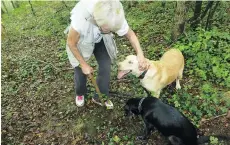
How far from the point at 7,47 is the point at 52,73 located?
406 cm

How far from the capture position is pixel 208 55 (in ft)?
19.0

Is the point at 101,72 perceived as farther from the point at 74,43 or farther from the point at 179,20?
the point at 179,20

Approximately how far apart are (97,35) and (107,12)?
84 cm

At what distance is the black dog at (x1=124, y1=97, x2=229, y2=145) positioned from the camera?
3777 millimetres

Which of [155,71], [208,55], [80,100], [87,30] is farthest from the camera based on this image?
[208,55]

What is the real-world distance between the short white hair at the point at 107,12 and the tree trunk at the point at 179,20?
337 cm

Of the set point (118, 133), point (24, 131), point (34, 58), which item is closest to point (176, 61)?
point (118, 133)

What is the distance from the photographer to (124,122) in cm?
472

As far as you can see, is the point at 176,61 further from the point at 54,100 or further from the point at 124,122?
the point at 54,100

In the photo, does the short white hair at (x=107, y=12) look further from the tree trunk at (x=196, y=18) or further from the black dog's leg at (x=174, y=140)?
the tree trunk at (x=196, y=18)

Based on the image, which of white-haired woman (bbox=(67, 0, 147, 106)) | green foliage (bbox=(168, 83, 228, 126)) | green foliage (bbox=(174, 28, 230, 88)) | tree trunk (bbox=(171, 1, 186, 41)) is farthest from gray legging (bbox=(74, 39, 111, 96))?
tree trunk (bbox=(171, 1, 186, 41))

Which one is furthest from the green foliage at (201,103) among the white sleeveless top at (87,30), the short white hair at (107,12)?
the short white hair at (107,12)

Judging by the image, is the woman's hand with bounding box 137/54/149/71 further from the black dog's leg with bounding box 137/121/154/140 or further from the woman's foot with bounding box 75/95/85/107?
the woman's foot with bounding box 75/95/85/107

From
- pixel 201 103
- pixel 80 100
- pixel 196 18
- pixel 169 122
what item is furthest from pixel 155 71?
pixel 196 18
